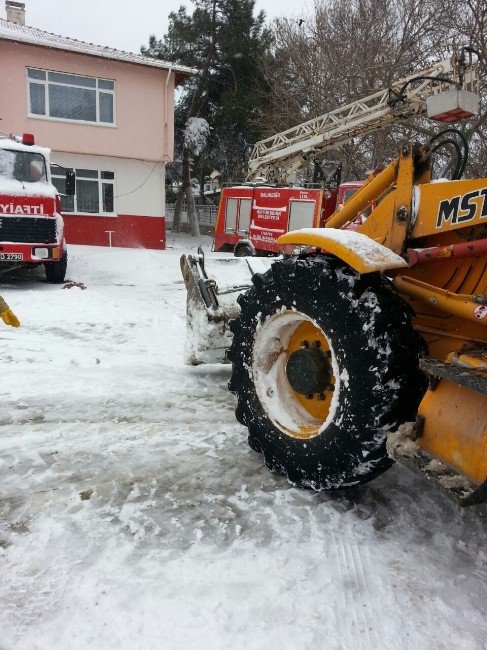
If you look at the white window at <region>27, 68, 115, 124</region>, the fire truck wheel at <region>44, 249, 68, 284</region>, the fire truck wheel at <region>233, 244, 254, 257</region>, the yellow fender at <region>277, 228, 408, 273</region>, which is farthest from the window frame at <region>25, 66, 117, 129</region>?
the yellow fender at <region>277, 228, 408, 273</region>

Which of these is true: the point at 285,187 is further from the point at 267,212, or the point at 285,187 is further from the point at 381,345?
the point at 381,345

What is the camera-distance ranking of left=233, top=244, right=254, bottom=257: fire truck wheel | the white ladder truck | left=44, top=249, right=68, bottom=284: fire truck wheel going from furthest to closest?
left=233, top=244, right=254, bottom=257: fire truck wheel < left=44, top=249, right=68, bottom=284: fire truck wheel < the white ladder truck

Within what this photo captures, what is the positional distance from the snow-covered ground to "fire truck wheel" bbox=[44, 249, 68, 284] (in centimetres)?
587

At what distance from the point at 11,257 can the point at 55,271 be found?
931 mm

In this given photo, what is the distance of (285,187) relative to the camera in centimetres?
1399

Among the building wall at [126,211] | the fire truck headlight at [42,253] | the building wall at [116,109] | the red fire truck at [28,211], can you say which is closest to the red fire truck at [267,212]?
the building wall at [126,211]

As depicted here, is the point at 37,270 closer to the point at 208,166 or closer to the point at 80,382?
the point at 80,382

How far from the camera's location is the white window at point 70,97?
16688 mm

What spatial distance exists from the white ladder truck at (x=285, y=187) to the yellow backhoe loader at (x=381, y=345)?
145cm

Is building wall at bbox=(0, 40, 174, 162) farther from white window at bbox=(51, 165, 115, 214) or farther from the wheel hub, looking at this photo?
the wheel hub

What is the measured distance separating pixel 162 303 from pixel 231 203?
8252mm

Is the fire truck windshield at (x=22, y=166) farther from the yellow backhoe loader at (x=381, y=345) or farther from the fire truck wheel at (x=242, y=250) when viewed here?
the yellow backhoe loader at (x=381, y=345)

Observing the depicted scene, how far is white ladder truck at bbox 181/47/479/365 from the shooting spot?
440 centimetres

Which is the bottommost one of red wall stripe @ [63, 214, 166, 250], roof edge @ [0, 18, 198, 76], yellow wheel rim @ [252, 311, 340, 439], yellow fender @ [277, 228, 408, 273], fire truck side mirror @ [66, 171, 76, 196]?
red wall stripe @ [63, 214, 166, 250]
